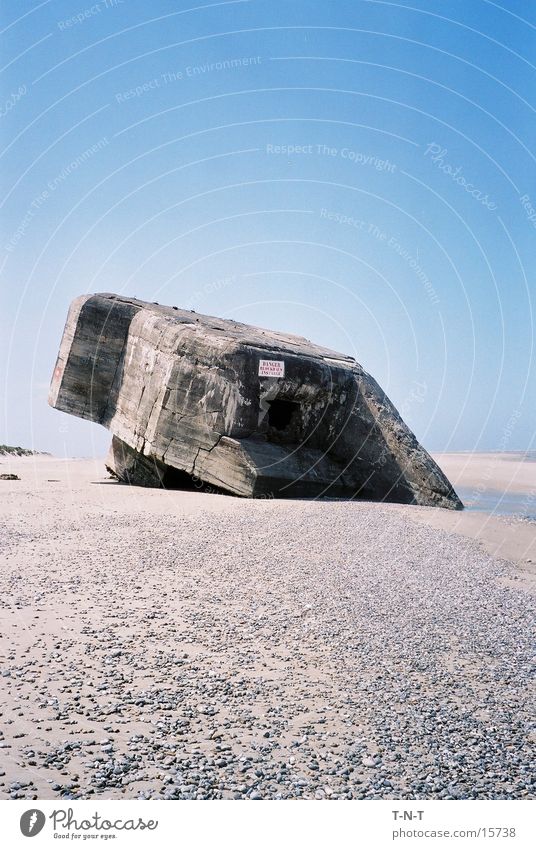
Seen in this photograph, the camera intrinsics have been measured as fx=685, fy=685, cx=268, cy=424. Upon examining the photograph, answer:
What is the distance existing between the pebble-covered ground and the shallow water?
18.9ft

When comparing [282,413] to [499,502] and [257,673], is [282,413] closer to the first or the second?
[499,502]

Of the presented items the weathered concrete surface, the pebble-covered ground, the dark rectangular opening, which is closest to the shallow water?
the weathered concrete surface

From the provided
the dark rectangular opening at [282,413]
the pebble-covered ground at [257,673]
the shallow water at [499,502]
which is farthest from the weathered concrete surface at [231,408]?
the pebble-covered ground at [257,673]

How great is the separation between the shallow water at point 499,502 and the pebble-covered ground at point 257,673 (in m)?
5.76

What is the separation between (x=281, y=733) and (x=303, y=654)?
44.3 inches

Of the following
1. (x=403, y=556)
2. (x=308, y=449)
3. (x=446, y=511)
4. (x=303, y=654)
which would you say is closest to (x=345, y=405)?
(x=308, y=449)

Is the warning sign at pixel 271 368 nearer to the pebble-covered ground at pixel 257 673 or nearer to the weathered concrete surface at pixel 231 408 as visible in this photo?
the weathered concrete surface at pixel 231 408

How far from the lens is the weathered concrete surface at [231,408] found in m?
11.8

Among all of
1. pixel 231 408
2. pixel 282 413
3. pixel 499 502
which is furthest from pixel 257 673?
pixel 499 502

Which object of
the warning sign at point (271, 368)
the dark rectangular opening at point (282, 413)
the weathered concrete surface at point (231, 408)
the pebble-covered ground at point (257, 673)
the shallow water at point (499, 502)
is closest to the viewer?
the pebble-covered ground at point (257, 673)

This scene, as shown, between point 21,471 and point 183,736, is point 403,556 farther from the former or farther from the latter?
point 21,471

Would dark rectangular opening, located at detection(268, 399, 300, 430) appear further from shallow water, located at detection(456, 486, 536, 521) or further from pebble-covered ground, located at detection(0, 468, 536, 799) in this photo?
pebble-covered ground, located at detection(0, 468, 536, 799)

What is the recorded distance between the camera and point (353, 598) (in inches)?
235

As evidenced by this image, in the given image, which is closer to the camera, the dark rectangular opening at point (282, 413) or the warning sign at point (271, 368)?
the warning sign at point (271, 368)
